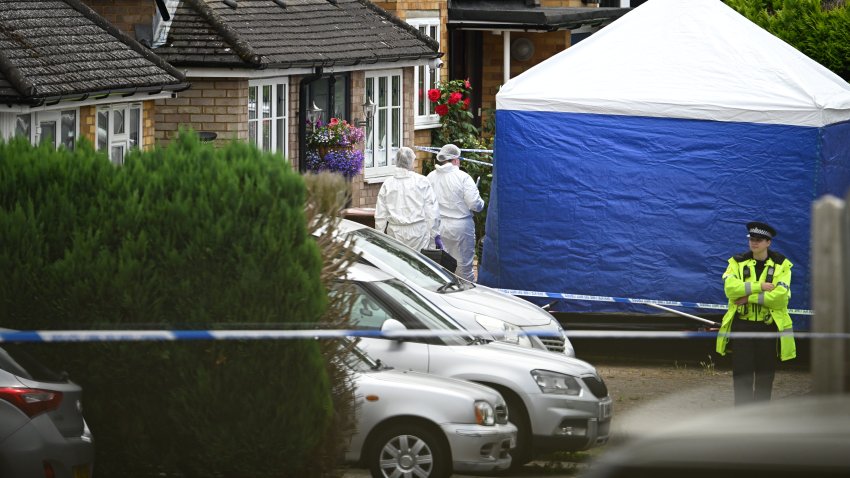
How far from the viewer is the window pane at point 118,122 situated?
17500 millimetres

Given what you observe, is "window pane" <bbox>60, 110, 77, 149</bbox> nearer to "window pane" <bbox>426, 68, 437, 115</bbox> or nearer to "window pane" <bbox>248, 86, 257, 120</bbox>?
"window pane" <bbox>248, 86, 257, 120</bbox>

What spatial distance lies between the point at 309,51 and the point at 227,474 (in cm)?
1336

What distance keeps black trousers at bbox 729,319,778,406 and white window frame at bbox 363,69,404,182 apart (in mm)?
12305

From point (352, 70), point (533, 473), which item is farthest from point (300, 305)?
point (352, 70)

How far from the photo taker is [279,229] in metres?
8.37

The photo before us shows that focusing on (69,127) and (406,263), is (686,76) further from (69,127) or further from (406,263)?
(69,127)

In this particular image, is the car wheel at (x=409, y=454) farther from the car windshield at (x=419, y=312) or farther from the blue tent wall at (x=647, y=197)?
the blue tent wall at (x=647, y=197)

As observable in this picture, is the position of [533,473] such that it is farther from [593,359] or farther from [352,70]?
[352,70]

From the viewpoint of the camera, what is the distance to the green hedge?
27.1 ft

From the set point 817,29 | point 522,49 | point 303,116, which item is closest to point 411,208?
point 303,116

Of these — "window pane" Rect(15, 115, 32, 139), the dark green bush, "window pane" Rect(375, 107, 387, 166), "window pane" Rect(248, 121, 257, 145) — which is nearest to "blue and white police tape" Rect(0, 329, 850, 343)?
"window pane" Rect(15, 115, 32, 139)

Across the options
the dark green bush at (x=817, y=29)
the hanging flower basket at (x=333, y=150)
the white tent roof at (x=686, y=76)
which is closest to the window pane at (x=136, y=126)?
the hanging flower basket at (x=333, y=150)

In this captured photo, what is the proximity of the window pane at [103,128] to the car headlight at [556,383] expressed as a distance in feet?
26.7

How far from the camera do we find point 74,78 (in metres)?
15.5
